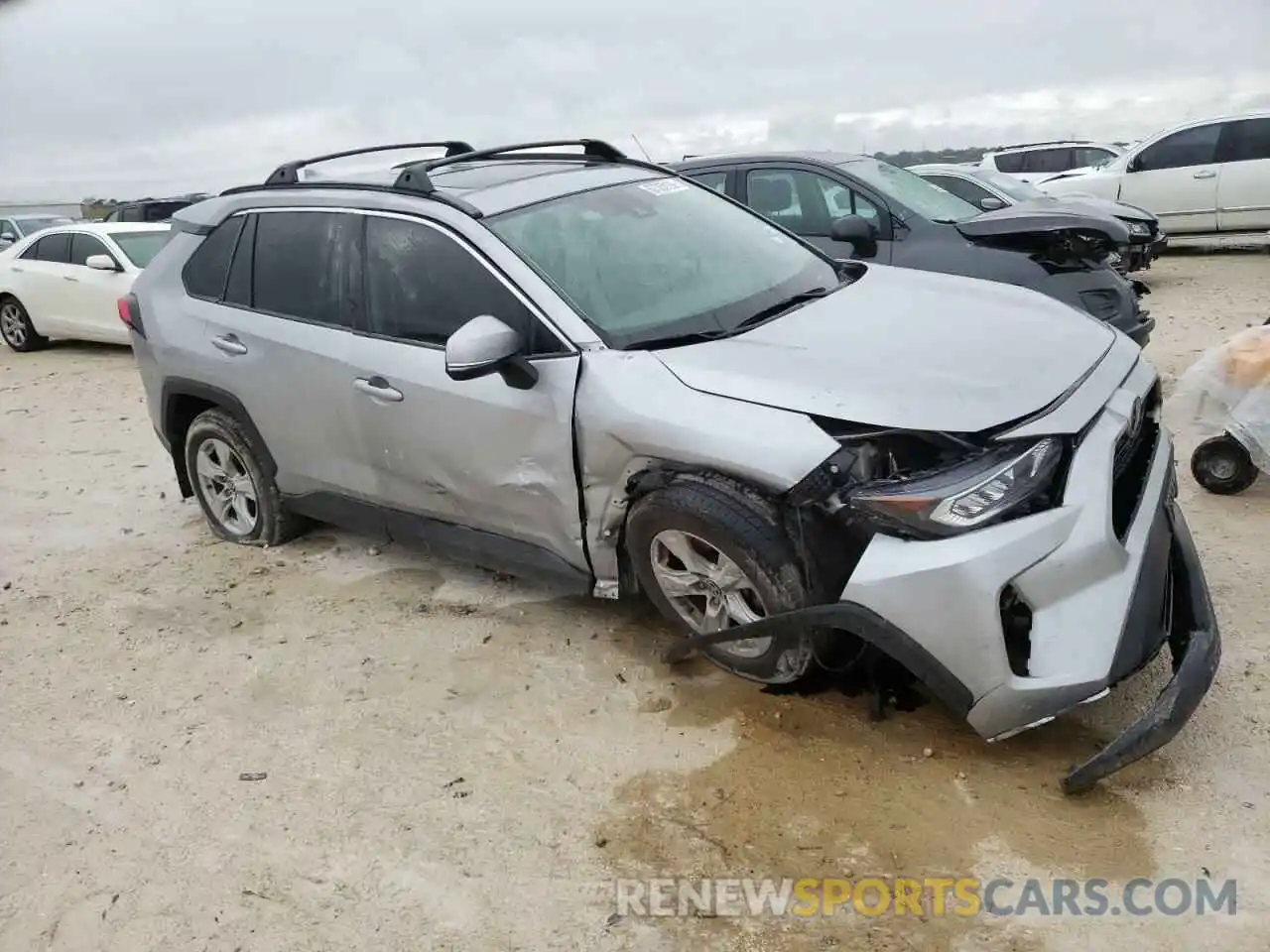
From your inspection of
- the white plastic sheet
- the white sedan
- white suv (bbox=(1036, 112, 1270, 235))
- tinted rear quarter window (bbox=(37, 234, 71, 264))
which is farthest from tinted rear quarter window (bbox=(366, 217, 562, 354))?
white suv (bbox=(1036, 112, 1270, 235))

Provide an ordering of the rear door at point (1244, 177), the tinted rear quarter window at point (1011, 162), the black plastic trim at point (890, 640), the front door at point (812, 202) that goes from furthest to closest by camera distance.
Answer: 1. the tinted rear quarter window at point (1011, 162)
2. the rear door at point (1244, 177)
3. the front door at point (812, 202)
4. the black plastic trim at point (890, 640)

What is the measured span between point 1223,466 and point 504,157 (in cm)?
352

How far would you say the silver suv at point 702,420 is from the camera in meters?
2.86

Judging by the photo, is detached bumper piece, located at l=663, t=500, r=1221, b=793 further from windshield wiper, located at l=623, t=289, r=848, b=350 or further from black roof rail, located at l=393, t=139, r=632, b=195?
black roof rail, located at l=393, t=139, r=632, b=195

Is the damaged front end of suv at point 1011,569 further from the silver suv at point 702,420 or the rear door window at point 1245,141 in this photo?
the rear door window at point 1245,141

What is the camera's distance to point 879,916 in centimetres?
258

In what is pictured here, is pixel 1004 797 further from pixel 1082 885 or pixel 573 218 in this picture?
pixel 573 218

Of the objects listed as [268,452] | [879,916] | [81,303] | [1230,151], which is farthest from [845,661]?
[1230,151]

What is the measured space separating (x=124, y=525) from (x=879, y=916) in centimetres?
467

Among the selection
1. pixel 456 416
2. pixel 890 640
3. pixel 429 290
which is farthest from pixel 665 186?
pixel 890 640

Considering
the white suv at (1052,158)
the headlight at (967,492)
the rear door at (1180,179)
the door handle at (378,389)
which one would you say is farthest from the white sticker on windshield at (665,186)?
the white suv at (1052,158)

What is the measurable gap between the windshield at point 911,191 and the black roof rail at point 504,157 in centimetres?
293

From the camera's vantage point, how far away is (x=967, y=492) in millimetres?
2867

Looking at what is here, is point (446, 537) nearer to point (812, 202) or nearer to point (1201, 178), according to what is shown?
point (812, 202)
